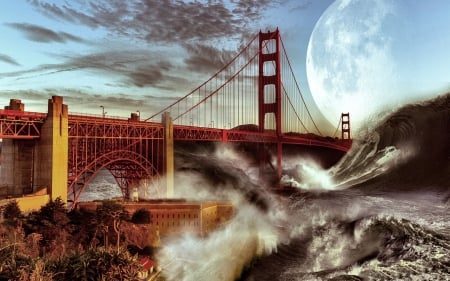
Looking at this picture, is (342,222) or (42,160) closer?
(42,160)

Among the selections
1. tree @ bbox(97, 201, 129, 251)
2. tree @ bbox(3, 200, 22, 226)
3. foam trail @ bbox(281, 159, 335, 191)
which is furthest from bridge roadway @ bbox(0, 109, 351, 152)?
foam trail @ bbox(281, 159, 335, 191)

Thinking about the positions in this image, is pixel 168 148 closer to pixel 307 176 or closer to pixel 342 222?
pixel 342 222

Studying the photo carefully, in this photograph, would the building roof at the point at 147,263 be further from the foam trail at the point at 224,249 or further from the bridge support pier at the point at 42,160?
the bridge support pier at the point at 42,160

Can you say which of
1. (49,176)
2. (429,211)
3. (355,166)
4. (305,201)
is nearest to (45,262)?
(49,176)

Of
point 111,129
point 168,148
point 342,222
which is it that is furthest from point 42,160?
point 342,222

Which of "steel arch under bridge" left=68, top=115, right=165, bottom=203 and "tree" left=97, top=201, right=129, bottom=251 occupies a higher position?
"steel arch under bridge" left=68, top=115, right=165, bottom=203

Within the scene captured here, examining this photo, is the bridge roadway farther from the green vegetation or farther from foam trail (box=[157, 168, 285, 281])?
→ foam trail (box=[157, 168, 285, 281])
